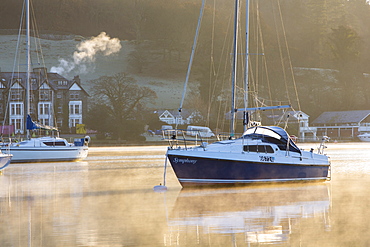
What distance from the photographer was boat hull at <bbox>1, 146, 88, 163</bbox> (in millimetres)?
41969

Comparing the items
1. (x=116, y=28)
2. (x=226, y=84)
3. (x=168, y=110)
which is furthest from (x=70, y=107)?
(x=116, y=28)

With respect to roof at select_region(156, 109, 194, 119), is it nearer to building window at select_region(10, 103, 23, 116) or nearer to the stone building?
the stone building

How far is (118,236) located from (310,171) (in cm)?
1371

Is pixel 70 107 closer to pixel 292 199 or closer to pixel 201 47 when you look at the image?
pixel 201 47

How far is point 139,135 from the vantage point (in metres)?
88.2

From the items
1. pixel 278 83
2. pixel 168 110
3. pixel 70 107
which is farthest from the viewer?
pixel 278 83

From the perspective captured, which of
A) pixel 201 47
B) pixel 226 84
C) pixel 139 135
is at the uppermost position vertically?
pixel 201 47

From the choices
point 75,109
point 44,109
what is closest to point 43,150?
point 44,109

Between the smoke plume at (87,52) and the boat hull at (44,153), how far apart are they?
80.7 meters

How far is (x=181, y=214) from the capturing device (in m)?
16.6

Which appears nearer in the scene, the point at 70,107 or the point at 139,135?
the point at 139,135

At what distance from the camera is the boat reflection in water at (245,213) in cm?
1319

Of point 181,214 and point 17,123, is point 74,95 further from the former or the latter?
point 181,214

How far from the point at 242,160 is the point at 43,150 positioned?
2320cm
